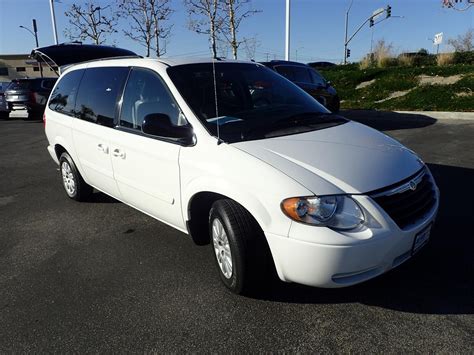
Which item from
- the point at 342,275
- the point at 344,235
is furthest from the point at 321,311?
the point at 344,235

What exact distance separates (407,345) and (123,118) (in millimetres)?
2950

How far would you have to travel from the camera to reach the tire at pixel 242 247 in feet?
8.58

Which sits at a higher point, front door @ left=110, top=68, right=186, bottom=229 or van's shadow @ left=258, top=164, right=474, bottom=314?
front door @ left=110, top=68, right=186, bottom=229

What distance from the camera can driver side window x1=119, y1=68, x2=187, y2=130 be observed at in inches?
130

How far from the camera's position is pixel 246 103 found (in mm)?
3625

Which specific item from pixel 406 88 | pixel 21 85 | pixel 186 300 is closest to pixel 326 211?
pixel 186 300

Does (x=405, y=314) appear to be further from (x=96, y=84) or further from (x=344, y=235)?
(x=96, y=84)

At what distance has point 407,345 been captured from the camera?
236 cm

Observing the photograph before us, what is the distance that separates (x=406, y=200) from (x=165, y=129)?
178 centimetres

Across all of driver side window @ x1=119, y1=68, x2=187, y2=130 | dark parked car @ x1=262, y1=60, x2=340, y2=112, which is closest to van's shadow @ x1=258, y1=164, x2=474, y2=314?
driver side window @ x1=119, y1=68, x2=187, y2=130

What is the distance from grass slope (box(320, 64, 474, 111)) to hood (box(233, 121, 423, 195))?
1020 centimetres

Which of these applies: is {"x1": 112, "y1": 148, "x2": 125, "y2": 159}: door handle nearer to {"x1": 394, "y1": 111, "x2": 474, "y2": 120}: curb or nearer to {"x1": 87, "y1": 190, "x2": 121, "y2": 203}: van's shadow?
{"x1": 87, "y1": 190, "x2": 121, "y2": 203}: van's shadow

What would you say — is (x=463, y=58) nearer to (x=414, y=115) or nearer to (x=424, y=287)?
(x=414, y=115)

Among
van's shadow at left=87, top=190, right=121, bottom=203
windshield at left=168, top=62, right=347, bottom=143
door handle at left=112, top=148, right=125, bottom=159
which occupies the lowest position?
van's shadow at left=87, top=190, right=121, bottom=203
